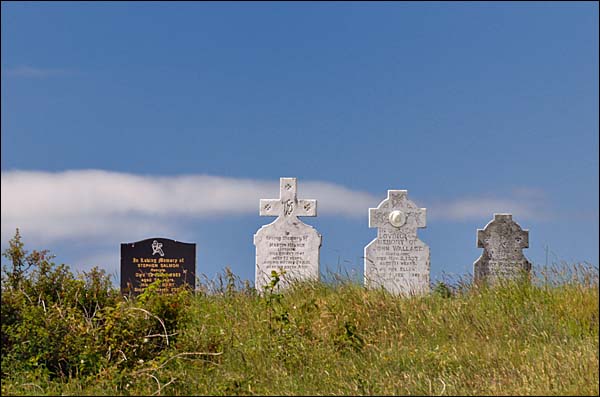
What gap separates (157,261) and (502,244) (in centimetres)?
744

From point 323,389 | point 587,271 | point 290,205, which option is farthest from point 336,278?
point 323,389

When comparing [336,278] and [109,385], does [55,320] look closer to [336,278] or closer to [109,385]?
[109,385]

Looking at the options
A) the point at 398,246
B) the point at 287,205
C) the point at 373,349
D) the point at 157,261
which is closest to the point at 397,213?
the point at 398,246

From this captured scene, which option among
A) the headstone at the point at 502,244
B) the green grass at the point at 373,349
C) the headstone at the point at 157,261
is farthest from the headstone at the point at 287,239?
the green grass at the point at 373,349

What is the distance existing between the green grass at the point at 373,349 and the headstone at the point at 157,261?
4.23 meters

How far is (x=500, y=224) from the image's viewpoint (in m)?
19.3

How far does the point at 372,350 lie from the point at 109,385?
3514mm

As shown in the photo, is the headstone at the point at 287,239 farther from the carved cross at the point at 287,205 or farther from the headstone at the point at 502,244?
the headstone at the point at 502,244

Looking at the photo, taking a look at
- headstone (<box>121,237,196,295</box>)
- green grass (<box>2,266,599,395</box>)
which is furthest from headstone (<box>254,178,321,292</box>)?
green grass (<box>2,266,599,395</box>)

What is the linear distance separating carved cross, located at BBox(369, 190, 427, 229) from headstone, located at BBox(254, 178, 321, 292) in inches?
53.2

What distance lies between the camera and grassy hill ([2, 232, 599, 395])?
10.9m

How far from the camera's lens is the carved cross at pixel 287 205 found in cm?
1948

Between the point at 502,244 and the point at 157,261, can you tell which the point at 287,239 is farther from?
the point at 502,244

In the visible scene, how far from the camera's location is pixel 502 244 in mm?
19312
